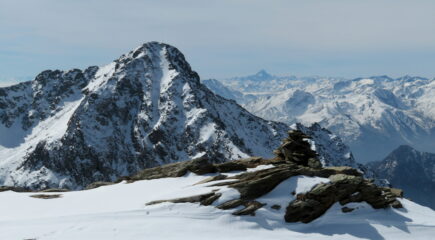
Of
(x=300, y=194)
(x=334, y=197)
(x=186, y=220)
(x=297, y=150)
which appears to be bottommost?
(x=186, y=220)

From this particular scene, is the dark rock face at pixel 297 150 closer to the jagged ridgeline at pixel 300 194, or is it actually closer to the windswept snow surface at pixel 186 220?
the jagged ridgeline at pixel 300 194

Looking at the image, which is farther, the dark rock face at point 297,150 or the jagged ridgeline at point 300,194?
the dark rock face at point 297,150

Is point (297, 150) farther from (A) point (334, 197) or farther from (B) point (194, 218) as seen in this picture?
(B) point (194, 218)

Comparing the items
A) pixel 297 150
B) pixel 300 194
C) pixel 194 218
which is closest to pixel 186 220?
pixel 194 218

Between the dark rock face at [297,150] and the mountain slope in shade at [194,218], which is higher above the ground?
the dark rock face at [297,150]

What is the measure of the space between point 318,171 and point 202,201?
1320cm

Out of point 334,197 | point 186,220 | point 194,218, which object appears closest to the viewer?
point 186,220

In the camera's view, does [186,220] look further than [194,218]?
No

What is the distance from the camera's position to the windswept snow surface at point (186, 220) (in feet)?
97.8

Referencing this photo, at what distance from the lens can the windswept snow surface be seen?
2980 centimetres

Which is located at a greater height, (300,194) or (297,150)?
(297,150)

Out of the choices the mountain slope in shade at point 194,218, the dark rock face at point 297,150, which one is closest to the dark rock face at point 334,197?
the mountain slope in shade at point 194,218

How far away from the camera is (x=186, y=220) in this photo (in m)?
32.2

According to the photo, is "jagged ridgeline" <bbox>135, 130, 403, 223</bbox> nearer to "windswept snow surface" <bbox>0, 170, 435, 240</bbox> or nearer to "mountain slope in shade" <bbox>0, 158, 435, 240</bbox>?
"mountain slope in shade" <bbox>0, 158, 435, 240</bbox>
